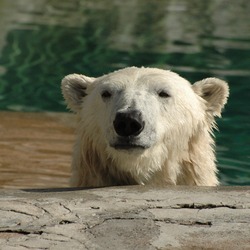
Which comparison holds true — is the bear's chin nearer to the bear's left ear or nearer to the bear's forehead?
the bear's forehead

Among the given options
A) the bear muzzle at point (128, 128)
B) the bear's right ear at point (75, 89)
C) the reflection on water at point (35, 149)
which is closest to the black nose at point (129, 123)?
the bear muzzle at point (128, 128)

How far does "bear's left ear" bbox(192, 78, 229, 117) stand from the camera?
4.48 meters

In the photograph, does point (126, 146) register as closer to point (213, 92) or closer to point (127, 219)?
point (127, 219)

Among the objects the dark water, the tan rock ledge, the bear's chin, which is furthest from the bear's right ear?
the dark water

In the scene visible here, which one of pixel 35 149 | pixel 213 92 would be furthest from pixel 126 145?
pixel 35 149

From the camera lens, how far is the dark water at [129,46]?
27.9ft

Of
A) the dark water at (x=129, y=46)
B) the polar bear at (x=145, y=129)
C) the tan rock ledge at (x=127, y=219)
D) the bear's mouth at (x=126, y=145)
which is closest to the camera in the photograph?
the tan rock ledge at (x=127, y=219)

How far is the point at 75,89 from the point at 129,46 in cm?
682

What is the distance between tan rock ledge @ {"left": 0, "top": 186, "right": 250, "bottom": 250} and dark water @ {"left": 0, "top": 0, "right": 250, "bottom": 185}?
10.6ft

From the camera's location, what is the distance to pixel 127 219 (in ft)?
10.3

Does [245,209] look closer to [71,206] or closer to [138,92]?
[71,206]

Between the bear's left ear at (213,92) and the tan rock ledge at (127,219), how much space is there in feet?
3.04

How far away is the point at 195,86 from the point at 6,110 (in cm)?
424

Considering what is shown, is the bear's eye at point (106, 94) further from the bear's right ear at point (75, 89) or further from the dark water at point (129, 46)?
the dark water at point (129, 46)
